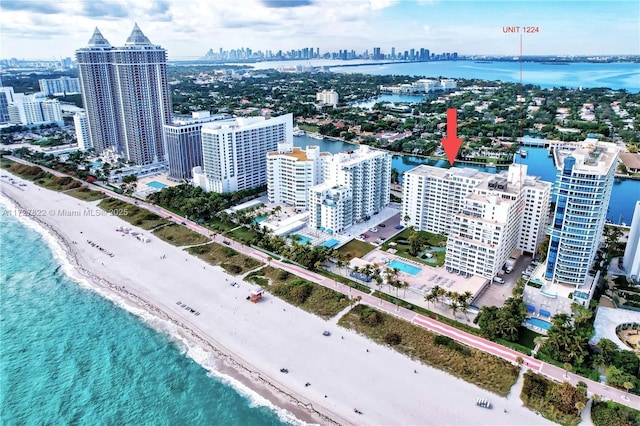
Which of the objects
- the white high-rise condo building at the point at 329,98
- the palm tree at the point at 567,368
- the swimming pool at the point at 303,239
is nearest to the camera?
the palm tree at the point at 567,368

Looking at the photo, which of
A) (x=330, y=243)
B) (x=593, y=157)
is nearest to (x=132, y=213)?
(x=330, y=243)

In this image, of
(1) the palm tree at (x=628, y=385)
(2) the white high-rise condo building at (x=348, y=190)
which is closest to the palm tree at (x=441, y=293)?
(1) the palm tree at (x=628, y=385)

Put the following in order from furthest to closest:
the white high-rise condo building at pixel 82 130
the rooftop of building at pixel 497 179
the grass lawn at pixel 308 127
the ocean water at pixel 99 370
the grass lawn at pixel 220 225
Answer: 1. the grass lawn at pixel 308 127
2. the white high-rise condo building at pixel 82 130
3. the grass lawn at pixel 220 225
4. the rooftop of building at pixel 497 179
5. the ocean water at pixel 99 370

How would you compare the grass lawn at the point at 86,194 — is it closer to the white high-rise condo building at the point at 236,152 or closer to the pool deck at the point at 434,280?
the white high-rise condo building at the point at 236,152

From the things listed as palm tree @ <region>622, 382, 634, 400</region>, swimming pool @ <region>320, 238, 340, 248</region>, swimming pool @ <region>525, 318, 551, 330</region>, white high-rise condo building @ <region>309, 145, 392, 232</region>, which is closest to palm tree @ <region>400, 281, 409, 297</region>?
swimming pool @ <region>525, 318, 551, 330</region>

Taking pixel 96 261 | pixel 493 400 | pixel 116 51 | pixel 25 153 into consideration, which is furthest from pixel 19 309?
pixel 25 153

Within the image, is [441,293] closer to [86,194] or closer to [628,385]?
[628,385]

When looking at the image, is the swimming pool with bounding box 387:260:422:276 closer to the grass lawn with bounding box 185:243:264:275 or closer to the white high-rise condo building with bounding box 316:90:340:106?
the grass lawn with bounding box 185:243:264:275

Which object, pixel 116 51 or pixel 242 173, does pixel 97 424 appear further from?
pixel 116 51
